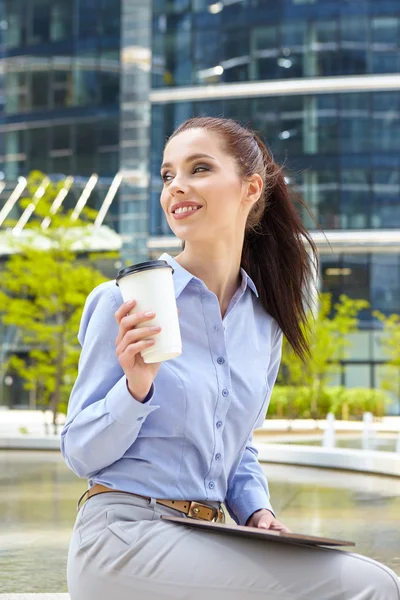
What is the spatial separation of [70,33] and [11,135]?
529 centimetres

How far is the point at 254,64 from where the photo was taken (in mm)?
42969

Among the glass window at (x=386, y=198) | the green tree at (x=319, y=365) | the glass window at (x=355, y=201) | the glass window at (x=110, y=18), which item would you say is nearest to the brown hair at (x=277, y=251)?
the green tree at (x=319, y=365)

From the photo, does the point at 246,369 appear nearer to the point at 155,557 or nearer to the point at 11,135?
the point at 155,557

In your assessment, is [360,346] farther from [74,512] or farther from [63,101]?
[74,512]

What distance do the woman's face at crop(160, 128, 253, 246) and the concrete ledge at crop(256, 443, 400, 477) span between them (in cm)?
1409

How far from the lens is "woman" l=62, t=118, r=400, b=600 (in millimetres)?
2508

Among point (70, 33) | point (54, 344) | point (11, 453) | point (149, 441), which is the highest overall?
point (70, 33)

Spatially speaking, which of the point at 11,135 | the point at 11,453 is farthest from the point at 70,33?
the point at 11,453

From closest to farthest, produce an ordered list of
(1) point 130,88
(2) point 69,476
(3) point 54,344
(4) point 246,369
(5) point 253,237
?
1. (4) point 246,369
2. (5) point 253,237
3. (2) point 69,476
4. (3) point 54,344
5. (1) point 130,88

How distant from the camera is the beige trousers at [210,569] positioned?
2.47 metres

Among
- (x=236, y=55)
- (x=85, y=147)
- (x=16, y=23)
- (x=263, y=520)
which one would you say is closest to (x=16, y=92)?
(x=16, y=23)

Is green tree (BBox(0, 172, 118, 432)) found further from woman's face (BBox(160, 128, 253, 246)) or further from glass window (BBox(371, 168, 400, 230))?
woman's face (BBox(160, 128, 253, 246))

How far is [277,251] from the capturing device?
367cm

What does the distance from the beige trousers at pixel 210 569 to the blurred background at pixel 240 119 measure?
30163 mm
